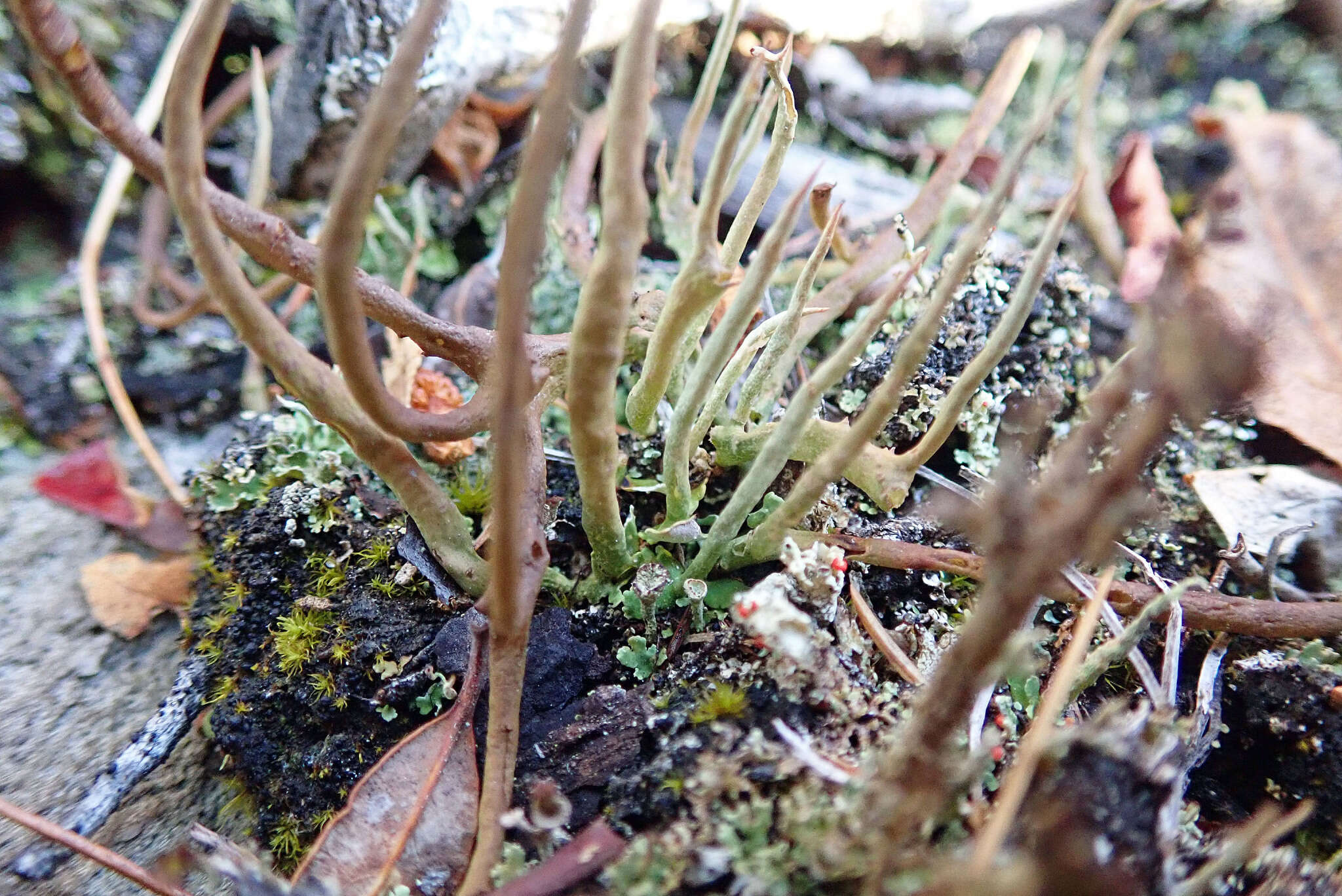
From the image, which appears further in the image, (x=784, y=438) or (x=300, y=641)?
(x=300, y=641)

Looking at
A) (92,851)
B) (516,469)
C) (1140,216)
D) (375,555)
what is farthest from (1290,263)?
(92,851)

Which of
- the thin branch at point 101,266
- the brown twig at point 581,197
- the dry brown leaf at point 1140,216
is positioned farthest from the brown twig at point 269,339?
the dry brown leaf at point 1140,216

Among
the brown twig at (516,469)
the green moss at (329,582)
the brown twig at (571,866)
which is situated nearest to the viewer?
the brown twig at (516,469)

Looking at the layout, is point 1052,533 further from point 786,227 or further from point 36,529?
point 36,529

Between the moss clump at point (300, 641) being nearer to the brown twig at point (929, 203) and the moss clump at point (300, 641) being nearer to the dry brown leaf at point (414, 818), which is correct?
the dry brown leaf at point (414, 818)

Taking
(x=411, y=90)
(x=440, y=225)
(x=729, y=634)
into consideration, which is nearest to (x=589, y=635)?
(x=729, y=634)

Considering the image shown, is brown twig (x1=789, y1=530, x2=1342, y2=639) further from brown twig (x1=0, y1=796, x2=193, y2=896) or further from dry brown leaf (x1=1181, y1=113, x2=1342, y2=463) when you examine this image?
brown twig (x1=0, y1=796, x2=193, y2=896)

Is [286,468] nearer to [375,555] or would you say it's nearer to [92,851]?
[375,555]
